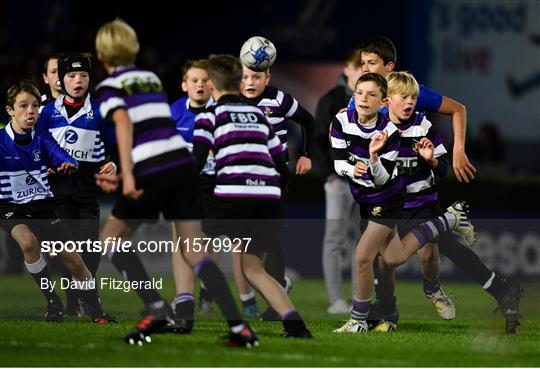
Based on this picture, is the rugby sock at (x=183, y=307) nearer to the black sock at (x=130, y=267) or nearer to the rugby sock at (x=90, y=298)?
the black sock at (x=130, y=267)

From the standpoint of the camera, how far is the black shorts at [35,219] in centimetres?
1334

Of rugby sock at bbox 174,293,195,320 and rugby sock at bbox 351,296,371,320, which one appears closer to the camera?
rugby sock at bbox 174,293,195,320

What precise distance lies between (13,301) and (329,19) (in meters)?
11.0

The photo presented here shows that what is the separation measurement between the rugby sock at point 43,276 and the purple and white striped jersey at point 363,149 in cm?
252

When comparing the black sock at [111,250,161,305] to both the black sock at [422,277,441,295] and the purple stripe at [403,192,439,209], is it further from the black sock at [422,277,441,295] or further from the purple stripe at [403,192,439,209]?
the black sock at [422,277,441,295]

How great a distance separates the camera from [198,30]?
26.0 m

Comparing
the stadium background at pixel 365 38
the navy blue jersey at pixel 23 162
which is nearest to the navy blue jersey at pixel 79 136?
the navy blue jersey at pixel 23 162

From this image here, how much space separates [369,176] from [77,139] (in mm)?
2468

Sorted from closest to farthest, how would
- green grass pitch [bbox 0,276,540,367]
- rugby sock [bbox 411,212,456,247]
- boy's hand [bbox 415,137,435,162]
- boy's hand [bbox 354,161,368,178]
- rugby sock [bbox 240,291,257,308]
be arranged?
green grass pitch [bbox 0,276,540,367] < boy's hand [bbox 354,161,368,178] < boy's hand [bbox 415,137,435,162] < rugby sock [bbox 411,212,456,247] < rugby sock [bbox 240,291,257,308]

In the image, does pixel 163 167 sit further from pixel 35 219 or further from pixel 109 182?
pixel 35 219

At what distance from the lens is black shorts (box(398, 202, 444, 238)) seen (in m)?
13.1

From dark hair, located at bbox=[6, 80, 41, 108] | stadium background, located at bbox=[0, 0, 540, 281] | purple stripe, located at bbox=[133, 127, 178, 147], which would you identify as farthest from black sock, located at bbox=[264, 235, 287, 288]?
stadium background, located at bbox=[0, 0, 540, 281]

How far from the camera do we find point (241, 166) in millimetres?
11719

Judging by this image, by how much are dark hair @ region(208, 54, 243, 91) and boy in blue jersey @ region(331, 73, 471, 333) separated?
1.33 metres
